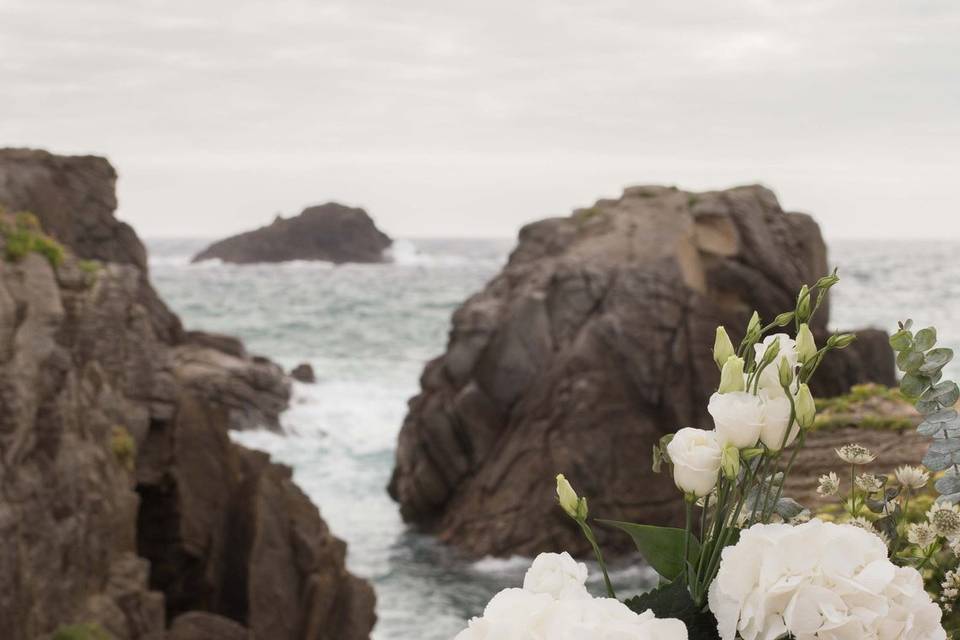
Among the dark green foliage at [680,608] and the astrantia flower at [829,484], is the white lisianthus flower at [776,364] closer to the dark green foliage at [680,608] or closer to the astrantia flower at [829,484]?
the dark green foliage at [680,608]

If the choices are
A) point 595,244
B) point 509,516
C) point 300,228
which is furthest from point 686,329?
point 300,228

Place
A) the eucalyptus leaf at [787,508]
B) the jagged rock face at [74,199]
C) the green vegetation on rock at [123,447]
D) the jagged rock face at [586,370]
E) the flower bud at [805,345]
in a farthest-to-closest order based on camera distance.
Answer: the jagged rock face at [74,199] → the jagged rock face at [586,370] → the green vegetation on rock at [123,447] → the eucalyptus leaf at [787,508] → the flower bud at [805,345]

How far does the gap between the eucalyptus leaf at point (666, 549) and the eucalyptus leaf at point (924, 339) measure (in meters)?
0.72

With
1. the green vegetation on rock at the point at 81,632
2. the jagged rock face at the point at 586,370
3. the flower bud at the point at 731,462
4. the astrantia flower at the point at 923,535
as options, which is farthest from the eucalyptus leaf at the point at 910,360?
the jagged rock face at the point at 586,370

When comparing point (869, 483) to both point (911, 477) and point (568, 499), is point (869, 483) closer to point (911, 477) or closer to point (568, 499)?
point (911, 477)

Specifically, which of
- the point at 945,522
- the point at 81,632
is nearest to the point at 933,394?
the point at 945,522

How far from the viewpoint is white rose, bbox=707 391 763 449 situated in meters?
1.64

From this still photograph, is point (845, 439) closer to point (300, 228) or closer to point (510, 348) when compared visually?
point (510, 348)

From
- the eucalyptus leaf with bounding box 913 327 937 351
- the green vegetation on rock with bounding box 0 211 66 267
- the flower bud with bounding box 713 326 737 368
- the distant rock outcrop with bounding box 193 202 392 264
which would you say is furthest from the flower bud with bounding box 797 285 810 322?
the distant rock outcrop with bounding box 193 202 392 264

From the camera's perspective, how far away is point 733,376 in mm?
1682

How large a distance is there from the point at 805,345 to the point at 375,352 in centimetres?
4025

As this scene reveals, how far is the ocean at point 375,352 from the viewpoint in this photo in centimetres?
1747

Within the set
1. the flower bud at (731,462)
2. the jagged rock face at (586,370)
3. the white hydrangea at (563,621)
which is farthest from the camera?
the jagged rock face at (586,370)

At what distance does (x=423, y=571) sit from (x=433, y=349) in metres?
25.2
